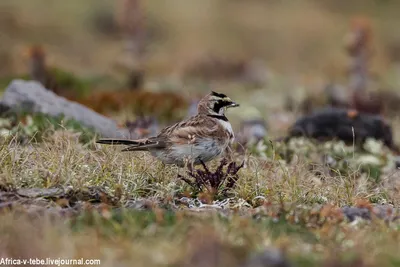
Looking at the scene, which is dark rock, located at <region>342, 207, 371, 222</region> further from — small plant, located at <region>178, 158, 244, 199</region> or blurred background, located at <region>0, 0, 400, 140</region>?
blurred background, located at <region>0, 0, 400, 140</region>

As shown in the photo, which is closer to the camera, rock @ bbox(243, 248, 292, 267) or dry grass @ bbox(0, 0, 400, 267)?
rock @ bbox(243, 248, 292, 267)

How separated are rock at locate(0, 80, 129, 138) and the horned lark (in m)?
3.49

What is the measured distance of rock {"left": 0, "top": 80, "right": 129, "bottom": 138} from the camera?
13.0 metres

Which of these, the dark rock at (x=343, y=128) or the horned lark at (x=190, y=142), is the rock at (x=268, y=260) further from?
the dark rock at (x=343, y=128)

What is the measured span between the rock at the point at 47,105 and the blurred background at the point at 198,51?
2.83m

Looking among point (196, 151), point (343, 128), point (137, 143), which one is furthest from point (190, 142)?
point (343, 128)

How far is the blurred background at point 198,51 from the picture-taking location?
20122 millimetres

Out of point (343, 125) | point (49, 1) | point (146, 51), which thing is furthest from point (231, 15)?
point (343, 125)

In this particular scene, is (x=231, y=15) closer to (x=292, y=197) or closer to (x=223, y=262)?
(x=292, y=197)

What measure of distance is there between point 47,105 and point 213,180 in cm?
530

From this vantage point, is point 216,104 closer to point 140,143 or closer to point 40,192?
point 140,143

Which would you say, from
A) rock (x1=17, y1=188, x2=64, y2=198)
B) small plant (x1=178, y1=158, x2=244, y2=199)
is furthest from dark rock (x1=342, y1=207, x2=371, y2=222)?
rock (x1=17, y1=188, x2=64, y2=198)

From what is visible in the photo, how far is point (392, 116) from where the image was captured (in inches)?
759

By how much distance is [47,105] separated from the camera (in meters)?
13.3
